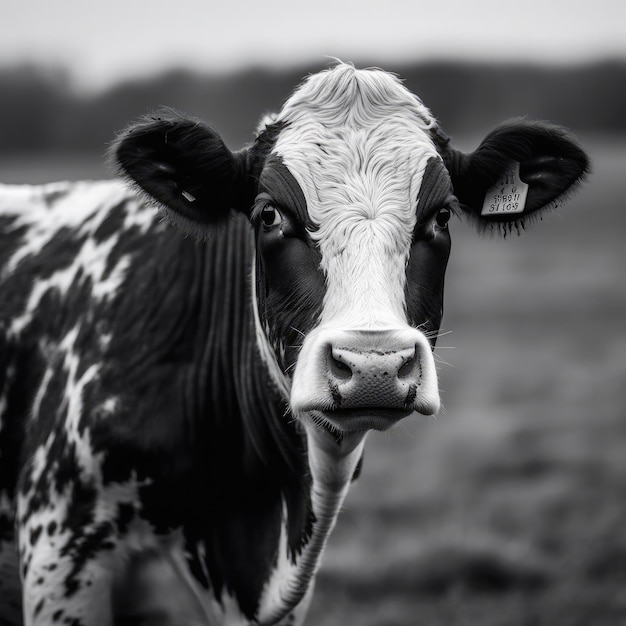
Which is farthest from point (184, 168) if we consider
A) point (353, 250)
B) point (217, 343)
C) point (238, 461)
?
point (238, 461)

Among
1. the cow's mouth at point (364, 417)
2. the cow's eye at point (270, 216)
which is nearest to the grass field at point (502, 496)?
the cow's mouth at point (364, 417)

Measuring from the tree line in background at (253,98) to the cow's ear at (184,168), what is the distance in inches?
918

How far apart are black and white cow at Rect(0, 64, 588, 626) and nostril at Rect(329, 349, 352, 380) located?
0.26 m

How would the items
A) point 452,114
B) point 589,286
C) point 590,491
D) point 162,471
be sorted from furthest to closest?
point 452,114
point 589,286
point 590,491
point 162,471

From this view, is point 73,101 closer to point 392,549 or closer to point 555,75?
point 555,75

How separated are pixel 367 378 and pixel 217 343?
1230 millimetres

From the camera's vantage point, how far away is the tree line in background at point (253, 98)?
31.4m

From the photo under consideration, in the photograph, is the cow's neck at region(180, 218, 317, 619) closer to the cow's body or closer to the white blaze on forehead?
the cow's body

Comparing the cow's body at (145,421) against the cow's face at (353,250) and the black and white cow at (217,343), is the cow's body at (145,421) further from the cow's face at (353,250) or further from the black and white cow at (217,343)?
the cow's face at (353,250)

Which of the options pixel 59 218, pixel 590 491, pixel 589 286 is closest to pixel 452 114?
pixel 589 286

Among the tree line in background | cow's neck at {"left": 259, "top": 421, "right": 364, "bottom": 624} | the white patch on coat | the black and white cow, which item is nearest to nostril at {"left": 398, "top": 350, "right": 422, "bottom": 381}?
the black and white cow

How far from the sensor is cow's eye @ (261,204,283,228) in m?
3.56

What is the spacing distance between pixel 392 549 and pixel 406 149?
14.5 ft

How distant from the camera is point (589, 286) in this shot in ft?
68.4
